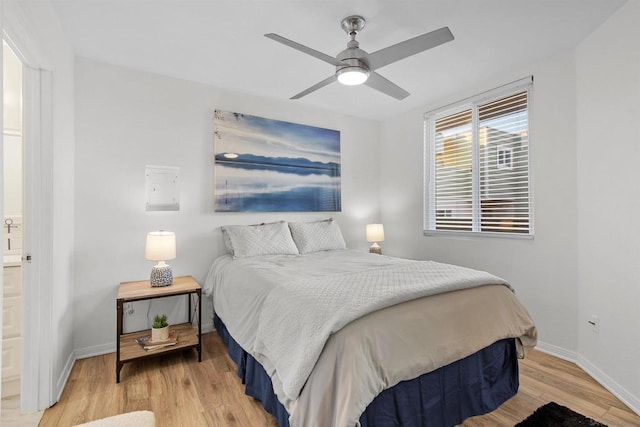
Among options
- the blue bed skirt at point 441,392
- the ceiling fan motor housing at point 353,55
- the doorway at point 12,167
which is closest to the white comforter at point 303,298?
the blue bed skirt at point 441,392

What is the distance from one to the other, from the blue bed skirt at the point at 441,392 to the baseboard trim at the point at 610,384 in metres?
0.67

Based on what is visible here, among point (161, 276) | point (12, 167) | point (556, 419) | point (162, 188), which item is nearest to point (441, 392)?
point (556, 419)

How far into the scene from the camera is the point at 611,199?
2215mm

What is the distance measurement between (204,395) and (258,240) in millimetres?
1383

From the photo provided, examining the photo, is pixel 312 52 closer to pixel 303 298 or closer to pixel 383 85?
pixel 383 85

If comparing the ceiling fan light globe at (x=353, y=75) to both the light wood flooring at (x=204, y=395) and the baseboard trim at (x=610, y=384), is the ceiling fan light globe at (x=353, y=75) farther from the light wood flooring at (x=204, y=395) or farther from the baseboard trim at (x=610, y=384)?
the baseboard trim at (x=610, y=384)

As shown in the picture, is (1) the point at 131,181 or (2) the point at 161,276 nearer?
(2) the point at 161,276

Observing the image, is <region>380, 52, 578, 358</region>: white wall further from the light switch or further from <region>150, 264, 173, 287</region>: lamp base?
the light switch

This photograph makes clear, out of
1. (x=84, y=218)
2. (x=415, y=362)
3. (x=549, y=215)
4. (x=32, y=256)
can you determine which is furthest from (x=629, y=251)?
(x=84, y=218)

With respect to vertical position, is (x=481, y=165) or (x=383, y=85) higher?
(x=383, y=85)

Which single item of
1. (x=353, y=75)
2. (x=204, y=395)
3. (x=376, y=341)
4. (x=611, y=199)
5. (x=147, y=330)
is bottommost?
(x=204, y=395)

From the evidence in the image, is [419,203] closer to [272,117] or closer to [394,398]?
[272,117]

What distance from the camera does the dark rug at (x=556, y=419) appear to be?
1.80 metres

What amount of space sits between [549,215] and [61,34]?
405cm
